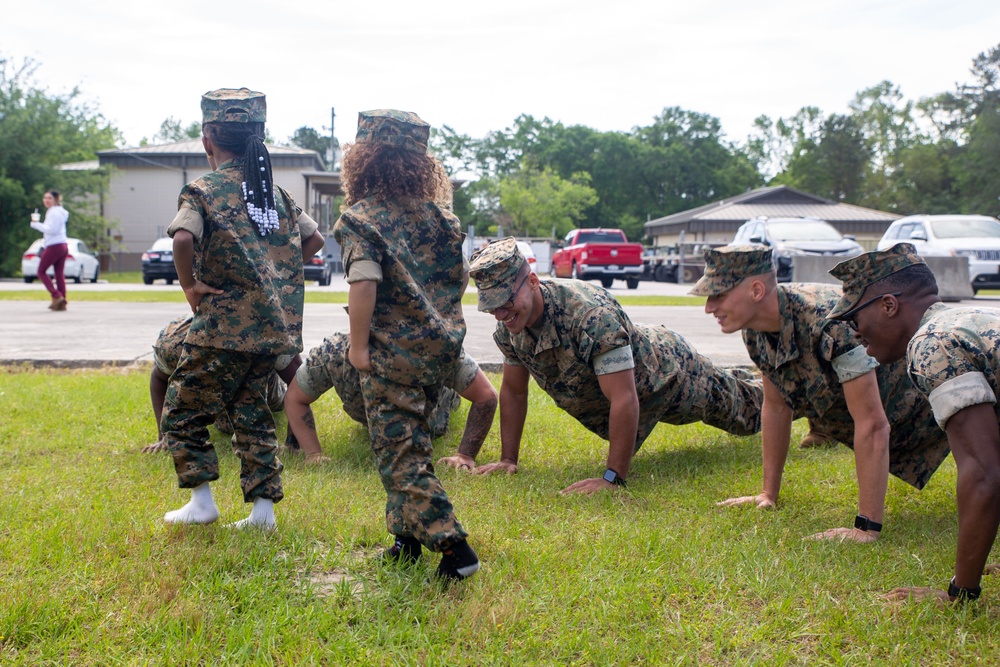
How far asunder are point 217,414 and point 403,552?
1069 millimetres

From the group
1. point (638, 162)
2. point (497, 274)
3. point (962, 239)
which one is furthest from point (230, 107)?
point (638, 162)

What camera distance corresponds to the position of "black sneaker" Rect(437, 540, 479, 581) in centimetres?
336

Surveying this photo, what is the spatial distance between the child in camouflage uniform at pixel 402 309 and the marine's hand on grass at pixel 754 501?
1.62 meters

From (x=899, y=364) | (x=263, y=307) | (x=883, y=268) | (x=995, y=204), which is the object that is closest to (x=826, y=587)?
(x=883, y=268)

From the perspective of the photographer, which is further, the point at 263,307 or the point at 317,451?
the point at 317,451

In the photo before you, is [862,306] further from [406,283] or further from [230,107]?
[230,107]

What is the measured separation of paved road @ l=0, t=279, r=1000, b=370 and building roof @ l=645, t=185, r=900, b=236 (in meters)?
37.9

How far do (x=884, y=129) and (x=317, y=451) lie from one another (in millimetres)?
93728

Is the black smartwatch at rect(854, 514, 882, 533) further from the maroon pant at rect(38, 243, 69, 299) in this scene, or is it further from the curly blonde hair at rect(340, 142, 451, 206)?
the maroon pant at rect(38, 243, 69, 299)

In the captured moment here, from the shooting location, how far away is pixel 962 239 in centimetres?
2108

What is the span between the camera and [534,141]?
96500 millimetres

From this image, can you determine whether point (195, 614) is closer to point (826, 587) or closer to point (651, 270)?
point (826, 587)

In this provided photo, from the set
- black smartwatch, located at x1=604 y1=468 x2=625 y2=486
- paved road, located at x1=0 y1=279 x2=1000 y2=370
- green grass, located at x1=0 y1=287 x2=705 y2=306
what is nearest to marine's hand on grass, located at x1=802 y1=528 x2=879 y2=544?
black smartwatch, located at x1=604 y1=468 x2=625 y2=486

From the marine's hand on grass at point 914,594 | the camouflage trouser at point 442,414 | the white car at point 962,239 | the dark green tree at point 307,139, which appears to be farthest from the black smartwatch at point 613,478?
the dark green tree at point 307,139
